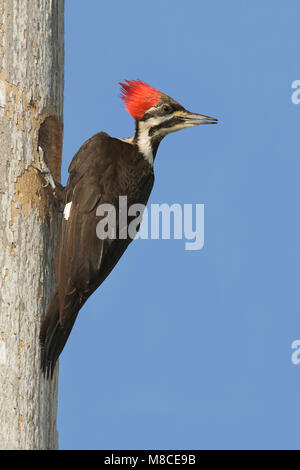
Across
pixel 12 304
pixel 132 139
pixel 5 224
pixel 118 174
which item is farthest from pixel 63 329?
pixel 132 139

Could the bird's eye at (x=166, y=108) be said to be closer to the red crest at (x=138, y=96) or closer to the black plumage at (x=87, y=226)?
the red crest at (x=138, y=96)

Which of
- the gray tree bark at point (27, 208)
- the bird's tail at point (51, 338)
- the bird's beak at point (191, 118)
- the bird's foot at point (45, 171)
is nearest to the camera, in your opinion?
the gray tree bark at point (27, 208)

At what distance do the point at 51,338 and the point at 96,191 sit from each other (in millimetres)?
715

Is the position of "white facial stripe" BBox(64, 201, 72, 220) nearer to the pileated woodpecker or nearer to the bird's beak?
the pileated woodpecker

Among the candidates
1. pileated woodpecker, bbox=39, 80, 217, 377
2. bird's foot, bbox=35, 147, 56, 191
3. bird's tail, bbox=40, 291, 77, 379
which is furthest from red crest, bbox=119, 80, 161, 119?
bird's tail, bbox=40, 291, 77, 379

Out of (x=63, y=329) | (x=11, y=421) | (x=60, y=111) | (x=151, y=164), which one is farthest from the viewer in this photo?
(x=151, y=164)

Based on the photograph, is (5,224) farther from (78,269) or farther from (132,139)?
(132,139)

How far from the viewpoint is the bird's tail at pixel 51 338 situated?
361 centimetres

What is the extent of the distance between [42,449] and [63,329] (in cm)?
49

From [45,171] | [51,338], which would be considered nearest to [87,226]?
[45,171]

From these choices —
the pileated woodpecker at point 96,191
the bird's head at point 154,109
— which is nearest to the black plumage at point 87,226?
the pileated woodpecker at point 96,191

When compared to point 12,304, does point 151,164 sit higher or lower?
higher

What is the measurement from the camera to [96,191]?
3959mm

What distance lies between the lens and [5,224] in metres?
3.59
